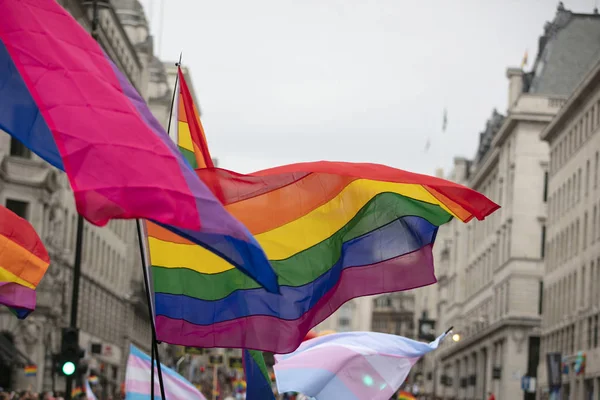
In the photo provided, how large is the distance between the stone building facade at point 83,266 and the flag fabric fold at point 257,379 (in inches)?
782

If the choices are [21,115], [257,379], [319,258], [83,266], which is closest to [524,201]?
[83,266]

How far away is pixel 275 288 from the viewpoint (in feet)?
26.7

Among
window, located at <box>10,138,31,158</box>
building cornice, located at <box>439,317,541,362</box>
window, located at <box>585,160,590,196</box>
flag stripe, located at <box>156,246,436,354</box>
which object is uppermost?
window, located at <box>585,160,590,196</box>

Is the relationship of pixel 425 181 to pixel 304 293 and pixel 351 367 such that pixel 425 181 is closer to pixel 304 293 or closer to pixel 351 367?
pixel 304 293

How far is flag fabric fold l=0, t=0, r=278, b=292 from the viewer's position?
8.20m

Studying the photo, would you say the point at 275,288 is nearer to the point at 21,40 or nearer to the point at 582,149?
the point at 21,40

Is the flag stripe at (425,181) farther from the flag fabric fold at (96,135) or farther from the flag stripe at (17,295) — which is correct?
the flag stripe at (17,295)

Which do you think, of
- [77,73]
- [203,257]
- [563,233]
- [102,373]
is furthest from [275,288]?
[563,233]

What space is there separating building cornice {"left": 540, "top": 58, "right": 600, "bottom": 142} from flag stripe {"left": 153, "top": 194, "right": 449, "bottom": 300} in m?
54.8

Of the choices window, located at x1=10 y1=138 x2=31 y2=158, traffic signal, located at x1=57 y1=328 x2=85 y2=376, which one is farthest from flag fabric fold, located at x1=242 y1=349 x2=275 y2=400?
window, located at x1=10 y1=138 x2=31 y2=158

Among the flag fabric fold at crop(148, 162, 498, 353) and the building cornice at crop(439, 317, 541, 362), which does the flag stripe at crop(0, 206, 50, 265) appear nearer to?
the flag fabric fold at crop(148, 162, 498, 353)

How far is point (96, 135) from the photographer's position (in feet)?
28.4

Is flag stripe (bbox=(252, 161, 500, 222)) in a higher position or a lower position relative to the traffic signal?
higher

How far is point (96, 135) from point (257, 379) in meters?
5.32
